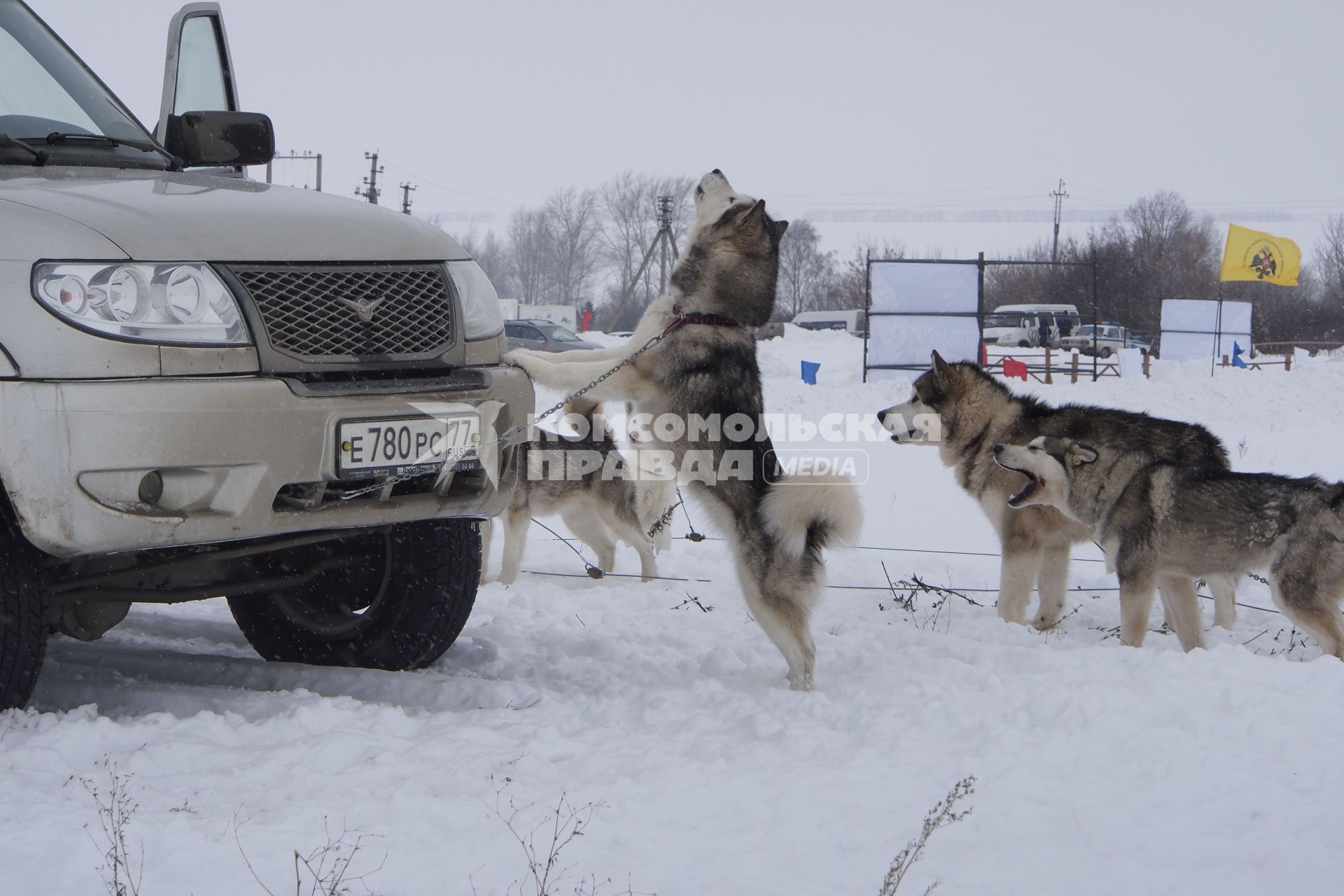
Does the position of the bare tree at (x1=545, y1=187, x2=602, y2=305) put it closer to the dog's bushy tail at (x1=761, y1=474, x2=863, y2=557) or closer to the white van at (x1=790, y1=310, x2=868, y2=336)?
the white van at (x1=790, y1=310, x2=868, y2=336)

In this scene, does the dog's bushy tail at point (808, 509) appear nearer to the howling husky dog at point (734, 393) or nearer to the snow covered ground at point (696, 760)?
the howling husky dog at point (734, 393)

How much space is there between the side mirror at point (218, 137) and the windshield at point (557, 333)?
2668 cm

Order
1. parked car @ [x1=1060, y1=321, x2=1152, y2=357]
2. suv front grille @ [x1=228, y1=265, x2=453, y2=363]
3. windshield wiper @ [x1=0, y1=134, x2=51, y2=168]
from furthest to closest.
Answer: parked car @ [x1=1060, y1=321, x2=1152, y2=357], windshield wiper @ [x1=0, y1=134, x2=51, y2=168], suv front grille @ [x1=228, y1=265, x2=453, y2=363]

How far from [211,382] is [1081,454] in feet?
13.6

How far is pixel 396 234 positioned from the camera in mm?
3852

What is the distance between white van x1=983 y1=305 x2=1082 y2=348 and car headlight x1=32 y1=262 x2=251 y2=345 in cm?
4135

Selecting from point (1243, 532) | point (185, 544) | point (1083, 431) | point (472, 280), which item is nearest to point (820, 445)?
point (1083, 431)

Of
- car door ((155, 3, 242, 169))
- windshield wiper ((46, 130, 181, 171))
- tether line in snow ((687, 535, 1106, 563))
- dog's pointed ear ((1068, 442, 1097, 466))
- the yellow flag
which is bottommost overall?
tether line in snow ((687, 535, 1106, 563))

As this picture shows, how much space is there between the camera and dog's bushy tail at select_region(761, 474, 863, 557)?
4.43 meters

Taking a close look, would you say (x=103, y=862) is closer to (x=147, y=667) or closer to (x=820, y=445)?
(x=147, y=667)

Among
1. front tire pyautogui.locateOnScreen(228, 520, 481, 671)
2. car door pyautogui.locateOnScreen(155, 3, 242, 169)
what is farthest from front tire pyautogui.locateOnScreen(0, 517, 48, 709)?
car door pyautogui.locateOnScreen(155, 3, 242, 169)

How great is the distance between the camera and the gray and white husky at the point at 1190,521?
483 cm

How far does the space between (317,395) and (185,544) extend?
57cm

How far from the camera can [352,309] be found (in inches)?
141
